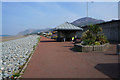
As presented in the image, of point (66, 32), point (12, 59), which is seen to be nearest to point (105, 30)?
point (66, 32)

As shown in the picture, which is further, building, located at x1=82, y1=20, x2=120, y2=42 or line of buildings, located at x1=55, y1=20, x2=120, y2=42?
line of buildings, located at x1=55, y1=20, x2=120, y2=42

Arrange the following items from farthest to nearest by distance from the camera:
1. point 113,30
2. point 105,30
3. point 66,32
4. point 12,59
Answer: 1. point 66,32
2. point 105,30
3. point 113,30
4. point 12,59

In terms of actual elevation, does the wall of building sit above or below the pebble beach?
above

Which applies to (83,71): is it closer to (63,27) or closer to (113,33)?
(113,33)

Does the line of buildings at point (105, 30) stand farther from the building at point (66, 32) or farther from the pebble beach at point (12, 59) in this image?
the pebble beach at point (12, 59)

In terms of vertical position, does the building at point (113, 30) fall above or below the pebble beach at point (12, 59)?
above

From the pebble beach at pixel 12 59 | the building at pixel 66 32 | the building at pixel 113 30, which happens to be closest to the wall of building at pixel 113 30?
the building at pixel 113 30

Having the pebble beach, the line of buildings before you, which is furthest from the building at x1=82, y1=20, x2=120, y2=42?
the pebble beach

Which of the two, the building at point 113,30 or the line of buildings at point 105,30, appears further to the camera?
the line of buildings at point 105,30

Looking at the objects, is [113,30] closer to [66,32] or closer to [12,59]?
[66,32]

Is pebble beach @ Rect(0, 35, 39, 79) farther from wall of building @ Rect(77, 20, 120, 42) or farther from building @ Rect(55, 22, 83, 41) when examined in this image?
wall of building @ Rect(77, 20, 120, 42)

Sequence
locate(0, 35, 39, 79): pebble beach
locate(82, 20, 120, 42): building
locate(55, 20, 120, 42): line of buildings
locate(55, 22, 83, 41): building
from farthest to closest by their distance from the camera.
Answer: locate(55, 22, 83, 41): building → locate(55, 20, 120, 42): line of buildings → locate(82, 20, 120, 42): building → locate(0, 35, 39, 79): pebble beach

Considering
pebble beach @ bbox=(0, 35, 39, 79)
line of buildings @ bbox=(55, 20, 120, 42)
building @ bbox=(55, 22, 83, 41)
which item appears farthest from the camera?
building @ bbox=(55, 22, 83, 41)

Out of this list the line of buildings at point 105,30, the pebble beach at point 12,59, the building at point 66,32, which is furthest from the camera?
the building at point 66,32
